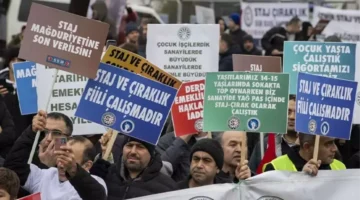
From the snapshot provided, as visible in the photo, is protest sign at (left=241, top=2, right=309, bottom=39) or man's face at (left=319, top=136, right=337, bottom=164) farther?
protest sign at (left=241, top=2, right=309, bottom=39)

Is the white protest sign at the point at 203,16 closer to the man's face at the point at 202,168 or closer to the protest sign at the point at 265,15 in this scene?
the protest sign at the point at 265,15

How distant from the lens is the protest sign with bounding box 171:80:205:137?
30.2ft

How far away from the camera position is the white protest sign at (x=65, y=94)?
9367mm

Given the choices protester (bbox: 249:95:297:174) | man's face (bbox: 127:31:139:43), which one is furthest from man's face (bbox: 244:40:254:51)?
protester (bbox: 249:95:297:174)

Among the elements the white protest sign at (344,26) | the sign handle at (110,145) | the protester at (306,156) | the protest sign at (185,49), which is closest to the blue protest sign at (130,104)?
the sign handle at (110,145)

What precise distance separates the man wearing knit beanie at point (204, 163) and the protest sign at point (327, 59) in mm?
1383

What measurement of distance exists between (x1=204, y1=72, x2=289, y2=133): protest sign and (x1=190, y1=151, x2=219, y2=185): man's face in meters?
0.31

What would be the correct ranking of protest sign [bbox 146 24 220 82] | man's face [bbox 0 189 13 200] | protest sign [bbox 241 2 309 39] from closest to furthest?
man's face [bbox 0 189 13 200] → protest sign [bbox 146 24 220 82] → protest sign [bbox 241 2 309 39]

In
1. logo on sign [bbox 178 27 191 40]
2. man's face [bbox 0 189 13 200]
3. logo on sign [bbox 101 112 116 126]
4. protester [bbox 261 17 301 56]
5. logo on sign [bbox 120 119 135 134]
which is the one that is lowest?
protester [bbox 261 17 301 56]

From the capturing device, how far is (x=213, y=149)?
26.7 ft

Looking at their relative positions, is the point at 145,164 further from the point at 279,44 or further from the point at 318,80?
the point at 279,44

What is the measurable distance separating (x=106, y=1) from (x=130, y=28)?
7.62ft

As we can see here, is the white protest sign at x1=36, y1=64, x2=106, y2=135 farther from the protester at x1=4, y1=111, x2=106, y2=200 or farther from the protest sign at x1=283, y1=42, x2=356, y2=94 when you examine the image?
the protest sign at x1=283, y1=42, x2=356, y2=94

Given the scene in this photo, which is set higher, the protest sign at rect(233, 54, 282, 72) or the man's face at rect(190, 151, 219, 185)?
the protest sign at rect(233, 54, 282, 72)
